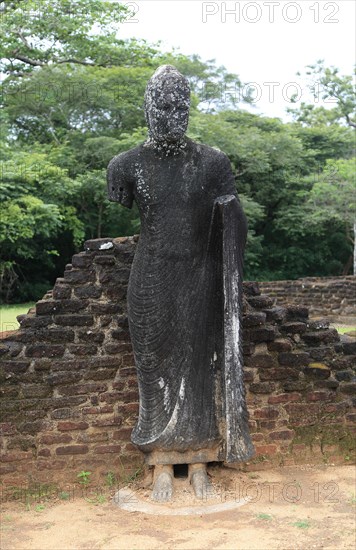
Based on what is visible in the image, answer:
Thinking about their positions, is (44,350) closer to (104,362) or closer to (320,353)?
(104,362)

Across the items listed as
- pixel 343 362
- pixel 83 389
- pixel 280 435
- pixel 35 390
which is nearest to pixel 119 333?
pixel 83 389

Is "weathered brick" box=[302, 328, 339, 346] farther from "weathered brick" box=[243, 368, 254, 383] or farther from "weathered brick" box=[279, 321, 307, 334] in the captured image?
"weathered brick" box=[243, 368, 254, 383]

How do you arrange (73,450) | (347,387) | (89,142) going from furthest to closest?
(89,142)
(347,387)
(73,450)

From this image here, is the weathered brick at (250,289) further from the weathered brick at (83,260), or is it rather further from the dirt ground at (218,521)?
the dirt ground at (218,521)

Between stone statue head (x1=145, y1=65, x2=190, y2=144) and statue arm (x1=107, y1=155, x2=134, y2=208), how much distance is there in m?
0.30

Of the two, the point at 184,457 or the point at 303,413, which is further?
the point at 303,413

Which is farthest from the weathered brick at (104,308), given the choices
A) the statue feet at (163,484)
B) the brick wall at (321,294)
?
the brick wall at (321,294)

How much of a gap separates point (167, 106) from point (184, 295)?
1219 mm

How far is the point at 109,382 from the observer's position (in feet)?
16.3

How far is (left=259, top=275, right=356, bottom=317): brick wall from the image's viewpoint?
16.8m

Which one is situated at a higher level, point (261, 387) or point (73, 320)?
point (73, 320)

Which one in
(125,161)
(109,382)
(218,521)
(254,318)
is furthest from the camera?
(254,318)

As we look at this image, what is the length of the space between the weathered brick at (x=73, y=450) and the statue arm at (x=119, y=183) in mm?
1898

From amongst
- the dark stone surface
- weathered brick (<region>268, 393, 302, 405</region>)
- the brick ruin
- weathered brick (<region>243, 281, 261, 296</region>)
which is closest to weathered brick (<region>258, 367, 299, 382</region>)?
the brick ruin
